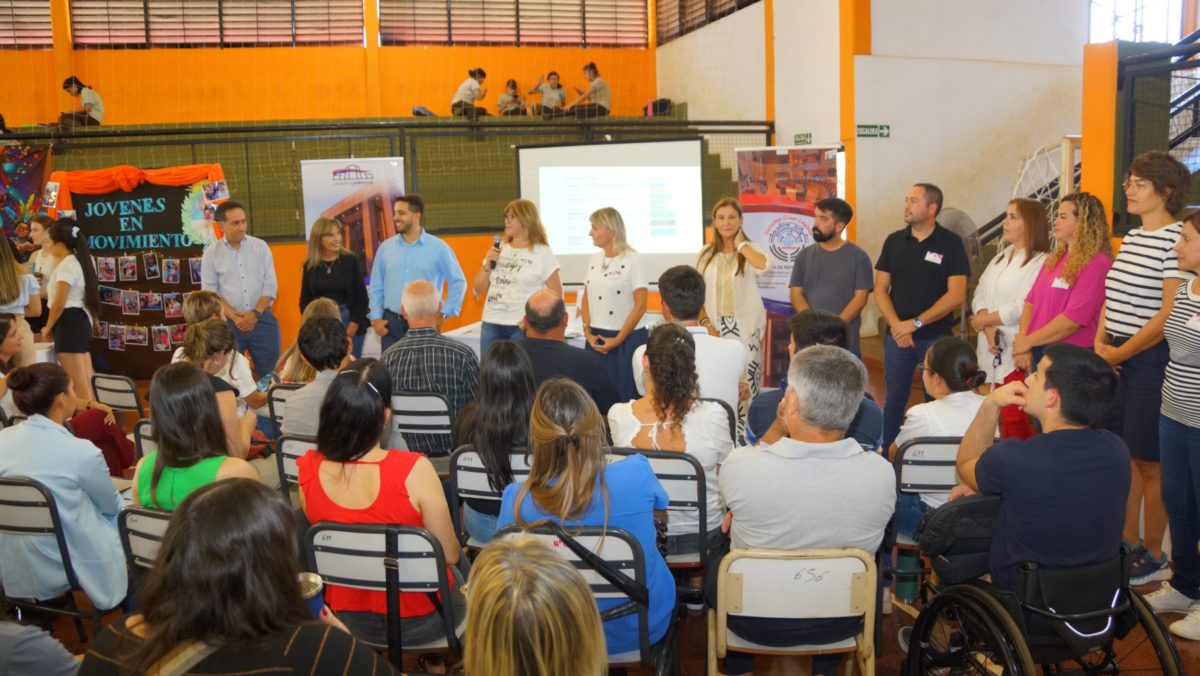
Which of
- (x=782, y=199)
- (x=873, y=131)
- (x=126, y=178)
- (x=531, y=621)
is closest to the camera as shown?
(x=531, y=621)

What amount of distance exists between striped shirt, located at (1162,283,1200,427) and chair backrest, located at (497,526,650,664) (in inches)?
88.2

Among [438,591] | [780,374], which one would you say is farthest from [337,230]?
[438,591]

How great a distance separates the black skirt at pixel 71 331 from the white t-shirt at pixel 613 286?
3.56 meters

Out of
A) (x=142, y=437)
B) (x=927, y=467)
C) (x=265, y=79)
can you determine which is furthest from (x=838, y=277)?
(x=265, y=79)

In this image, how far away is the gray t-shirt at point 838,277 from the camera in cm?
550

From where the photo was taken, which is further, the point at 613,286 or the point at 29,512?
the point at 613,286

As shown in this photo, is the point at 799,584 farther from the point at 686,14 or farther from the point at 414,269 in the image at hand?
the point at 686,14

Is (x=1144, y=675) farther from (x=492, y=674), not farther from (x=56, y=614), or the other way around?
(x=56, y=614)

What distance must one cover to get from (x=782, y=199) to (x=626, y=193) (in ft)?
4.17

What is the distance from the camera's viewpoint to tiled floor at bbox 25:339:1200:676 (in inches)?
126

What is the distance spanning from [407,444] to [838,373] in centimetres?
216

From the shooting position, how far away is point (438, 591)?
8.35ft

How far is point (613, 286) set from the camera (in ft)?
18.5

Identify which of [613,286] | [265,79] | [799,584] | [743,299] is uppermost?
[265,79]
